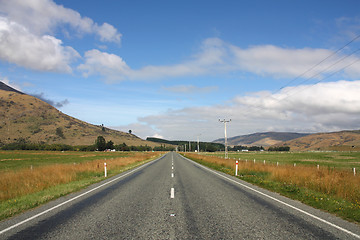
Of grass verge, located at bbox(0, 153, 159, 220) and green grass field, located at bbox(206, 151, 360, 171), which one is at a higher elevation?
grass verge, located at bbox(0, 153, 159, 220)

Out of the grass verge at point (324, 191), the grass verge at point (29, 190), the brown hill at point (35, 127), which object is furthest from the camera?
the brown hill at point (35, 127)

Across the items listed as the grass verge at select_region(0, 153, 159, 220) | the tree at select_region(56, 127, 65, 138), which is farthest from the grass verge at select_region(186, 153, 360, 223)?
the tree at select_region(56, 127, 65, 138)

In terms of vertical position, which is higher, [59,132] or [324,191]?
[59,132]

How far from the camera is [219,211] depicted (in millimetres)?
7254

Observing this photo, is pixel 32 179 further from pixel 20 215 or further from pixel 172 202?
pixel 172 202

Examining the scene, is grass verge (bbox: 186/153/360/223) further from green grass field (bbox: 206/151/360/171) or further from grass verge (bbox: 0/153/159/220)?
green grass field (bbox: 206/151/360/171)

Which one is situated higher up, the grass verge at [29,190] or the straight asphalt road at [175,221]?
the straight asphalt road at [175,221]

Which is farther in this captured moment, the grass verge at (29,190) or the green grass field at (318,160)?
the green grass field at (318,160)

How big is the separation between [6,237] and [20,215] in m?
2.36

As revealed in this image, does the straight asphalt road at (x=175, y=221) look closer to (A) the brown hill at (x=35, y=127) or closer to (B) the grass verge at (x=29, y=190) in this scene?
(B) the grass verge at (x=29, y=190)

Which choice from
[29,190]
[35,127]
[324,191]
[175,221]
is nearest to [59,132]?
[35,127]

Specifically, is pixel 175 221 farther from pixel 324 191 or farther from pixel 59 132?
pixel 59 132

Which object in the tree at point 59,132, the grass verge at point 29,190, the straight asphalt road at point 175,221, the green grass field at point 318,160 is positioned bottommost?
the green grass field at point 318,160

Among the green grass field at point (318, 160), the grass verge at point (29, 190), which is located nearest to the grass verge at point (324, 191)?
the grass verge at point (29, 190)
